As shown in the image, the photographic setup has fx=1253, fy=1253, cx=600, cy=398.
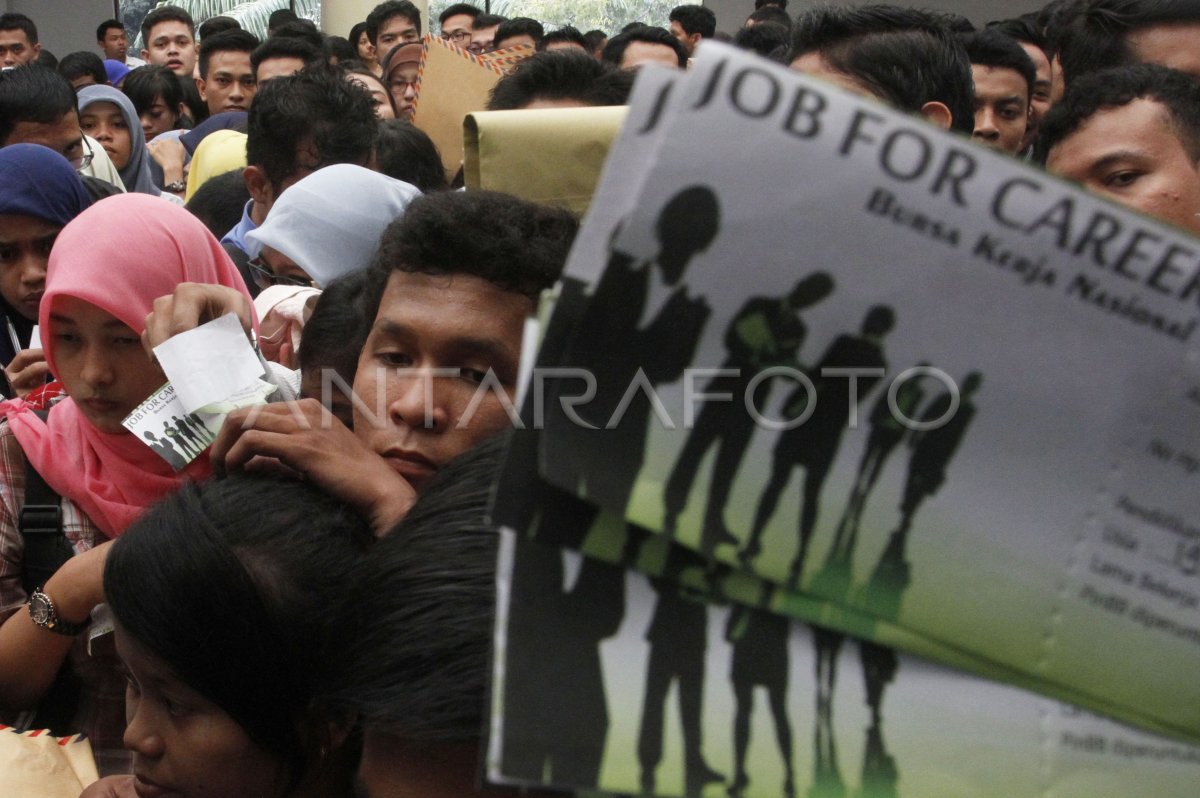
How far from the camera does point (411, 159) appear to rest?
12.7 feet

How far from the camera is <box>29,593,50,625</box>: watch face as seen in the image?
193 cm

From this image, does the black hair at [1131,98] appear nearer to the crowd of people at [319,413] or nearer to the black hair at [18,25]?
the crowd of people at [319,413]

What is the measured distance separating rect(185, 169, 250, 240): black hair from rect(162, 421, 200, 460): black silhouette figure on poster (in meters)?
2.44

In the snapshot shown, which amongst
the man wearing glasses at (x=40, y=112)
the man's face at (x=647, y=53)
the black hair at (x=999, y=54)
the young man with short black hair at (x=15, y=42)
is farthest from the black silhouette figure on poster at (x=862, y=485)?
the young man with short black hair at (x=15, y=42)

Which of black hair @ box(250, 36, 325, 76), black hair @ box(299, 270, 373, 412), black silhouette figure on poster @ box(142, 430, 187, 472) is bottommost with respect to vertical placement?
black hair @ box(250, 36, 325, 76)

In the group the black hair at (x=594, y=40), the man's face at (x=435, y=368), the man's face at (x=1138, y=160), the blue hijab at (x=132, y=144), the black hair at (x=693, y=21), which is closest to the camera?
the man's face at (x=435, y=368)

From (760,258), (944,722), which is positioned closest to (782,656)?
(944,722)

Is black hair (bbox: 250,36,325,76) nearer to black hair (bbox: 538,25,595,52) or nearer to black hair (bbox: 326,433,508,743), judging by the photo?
black hair (bbox: 538,25,595,52)

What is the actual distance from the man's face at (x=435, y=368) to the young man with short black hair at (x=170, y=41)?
929 centimetres

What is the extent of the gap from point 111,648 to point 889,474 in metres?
1.72

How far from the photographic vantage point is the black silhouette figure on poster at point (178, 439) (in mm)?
1771

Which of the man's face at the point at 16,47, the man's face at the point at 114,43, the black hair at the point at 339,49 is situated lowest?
the man's face at the point at 114,43

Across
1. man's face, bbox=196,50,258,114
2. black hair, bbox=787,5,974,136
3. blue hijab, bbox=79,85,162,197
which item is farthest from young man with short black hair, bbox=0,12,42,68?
black hair, bbox=787,5,974,136

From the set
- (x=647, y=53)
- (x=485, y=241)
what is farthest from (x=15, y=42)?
(x=485, y=241)
